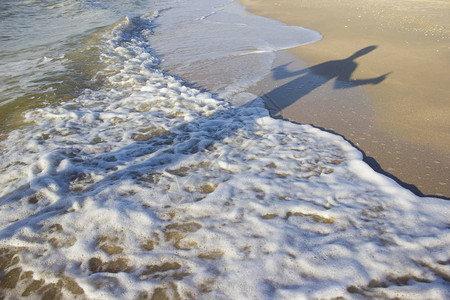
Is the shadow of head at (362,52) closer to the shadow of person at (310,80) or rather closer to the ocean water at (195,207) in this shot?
the shadow of person at (310,80)

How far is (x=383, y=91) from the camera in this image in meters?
4.88

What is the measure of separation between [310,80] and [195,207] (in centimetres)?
412

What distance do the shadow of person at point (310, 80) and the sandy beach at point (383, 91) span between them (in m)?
0.02

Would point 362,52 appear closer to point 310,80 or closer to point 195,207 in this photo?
point 310,80

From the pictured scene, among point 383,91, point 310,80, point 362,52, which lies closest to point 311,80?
point 310,80

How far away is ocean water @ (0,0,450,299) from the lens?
2.03m

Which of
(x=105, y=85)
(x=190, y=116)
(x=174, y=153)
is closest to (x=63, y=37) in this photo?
(x=105, y=85)

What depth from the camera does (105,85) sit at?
6.37m

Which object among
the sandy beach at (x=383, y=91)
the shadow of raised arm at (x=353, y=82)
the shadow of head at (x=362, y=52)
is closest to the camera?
the sandy beach at (x=383, y=91)

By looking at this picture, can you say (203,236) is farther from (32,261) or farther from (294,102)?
(294,102)

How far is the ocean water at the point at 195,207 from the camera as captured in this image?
6.67 feet

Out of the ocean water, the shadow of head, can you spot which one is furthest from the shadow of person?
the ocean water

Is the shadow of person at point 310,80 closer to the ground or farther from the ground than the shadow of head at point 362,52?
closer to the ground

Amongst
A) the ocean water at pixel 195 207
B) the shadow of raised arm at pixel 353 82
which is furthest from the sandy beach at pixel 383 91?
the ocean water at pixel 195 207
